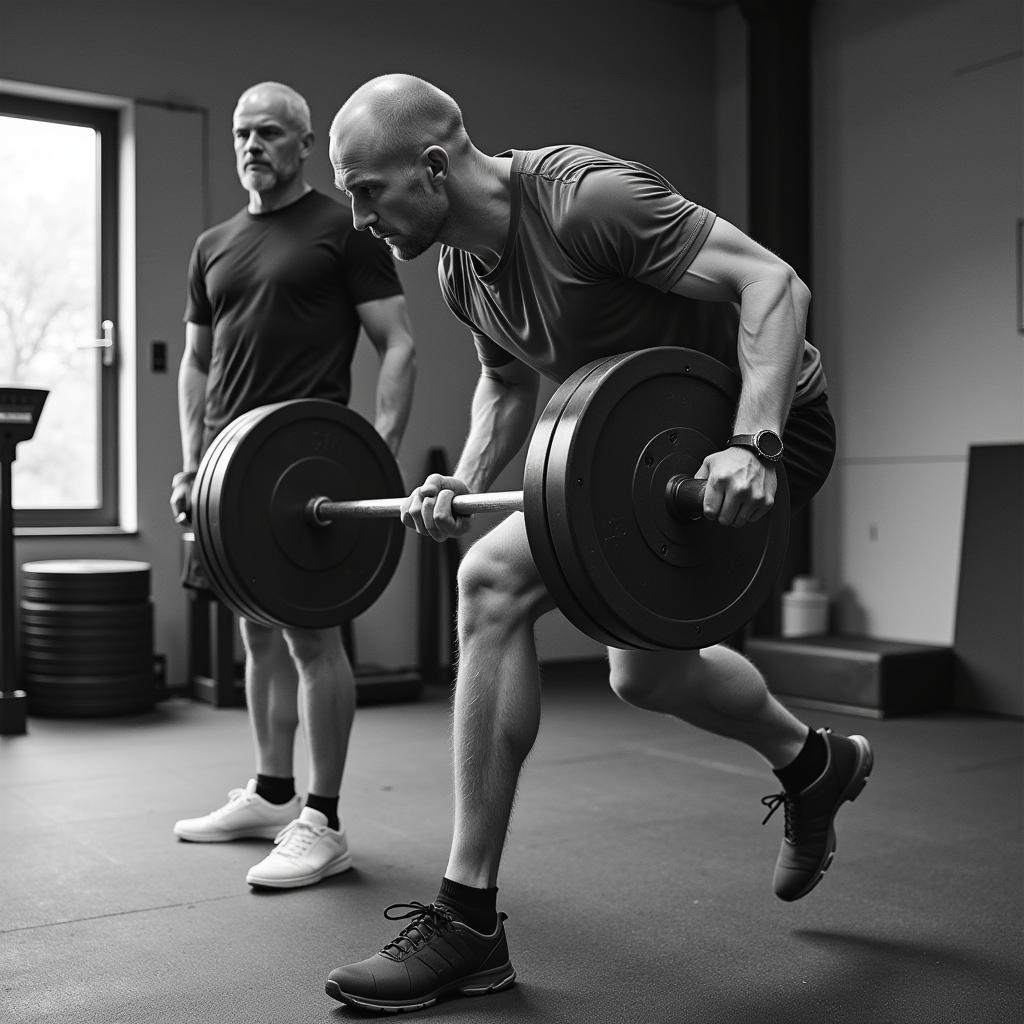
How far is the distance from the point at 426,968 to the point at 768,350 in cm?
86

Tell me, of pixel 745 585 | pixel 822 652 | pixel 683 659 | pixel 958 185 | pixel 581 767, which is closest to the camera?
pixel 745 585

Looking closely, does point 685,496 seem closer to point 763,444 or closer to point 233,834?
point 763,444

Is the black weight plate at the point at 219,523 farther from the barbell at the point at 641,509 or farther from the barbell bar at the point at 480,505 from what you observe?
the barbell at the point at 641,509

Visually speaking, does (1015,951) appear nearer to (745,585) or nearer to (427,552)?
(745,585)

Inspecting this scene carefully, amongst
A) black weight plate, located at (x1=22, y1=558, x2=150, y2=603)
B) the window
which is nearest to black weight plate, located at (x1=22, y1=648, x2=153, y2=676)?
black weight plate, located at (x1=22, y1=558, x2=150, y2=603)

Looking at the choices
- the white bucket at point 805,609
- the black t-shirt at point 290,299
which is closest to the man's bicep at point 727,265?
the black t-shirt at point 290,299

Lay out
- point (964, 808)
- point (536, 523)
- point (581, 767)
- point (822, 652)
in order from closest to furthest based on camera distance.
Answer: point (536, 523), point (964, 808), point (581, 767), point (822, 652)

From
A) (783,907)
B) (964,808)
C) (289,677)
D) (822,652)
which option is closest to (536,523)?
(783,907)

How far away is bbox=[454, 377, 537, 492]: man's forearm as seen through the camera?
1.97 meters

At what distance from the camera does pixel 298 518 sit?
216 cm

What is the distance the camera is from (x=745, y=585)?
1599 millimetres

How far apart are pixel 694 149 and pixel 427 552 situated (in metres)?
2.32

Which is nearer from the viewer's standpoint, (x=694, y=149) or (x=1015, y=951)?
(x=1015, y=951)

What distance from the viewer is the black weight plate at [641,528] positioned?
1.46 metres
